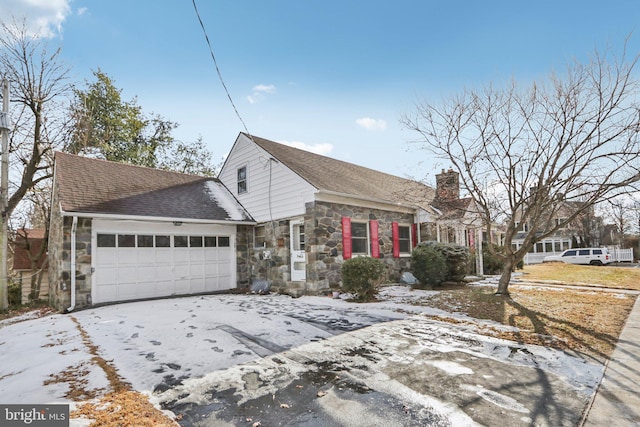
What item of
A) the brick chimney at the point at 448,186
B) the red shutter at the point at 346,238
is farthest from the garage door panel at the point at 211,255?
the brick chimney at the point at 448,186

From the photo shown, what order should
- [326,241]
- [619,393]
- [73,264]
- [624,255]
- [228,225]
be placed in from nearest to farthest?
1. [619,393]
2. [73,264]
3. [326,241]
4. [228,225]
5. [624,255]

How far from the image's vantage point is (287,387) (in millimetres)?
3527

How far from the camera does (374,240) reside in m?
11.3

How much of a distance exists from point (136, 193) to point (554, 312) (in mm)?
11804

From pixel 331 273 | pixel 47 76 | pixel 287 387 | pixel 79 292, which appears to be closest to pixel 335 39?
pixel 331 273

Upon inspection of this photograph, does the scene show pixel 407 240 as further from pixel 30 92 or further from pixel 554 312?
pixel 30 92

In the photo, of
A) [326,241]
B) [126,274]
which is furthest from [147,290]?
[326,241]

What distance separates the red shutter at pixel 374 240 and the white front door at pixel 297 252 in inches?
98.6

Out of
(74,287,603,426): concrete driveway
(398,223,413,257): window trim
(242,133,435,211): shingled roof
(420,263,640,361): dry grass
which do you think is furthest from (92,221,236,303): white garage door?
(420,263,640,361): dry grass

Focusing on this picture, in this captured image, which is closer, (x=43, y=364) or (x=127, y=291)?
(x=43, y=364)

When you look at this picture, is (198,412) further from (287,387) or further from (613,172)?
(613,172)

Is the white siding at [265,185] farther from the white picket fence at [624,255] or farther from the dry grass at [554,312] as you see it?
the white picket fence at [624,255]

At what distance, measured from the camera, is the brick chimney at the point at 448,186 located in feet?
36.2

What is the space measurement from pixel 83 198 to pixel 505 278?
1172cm
